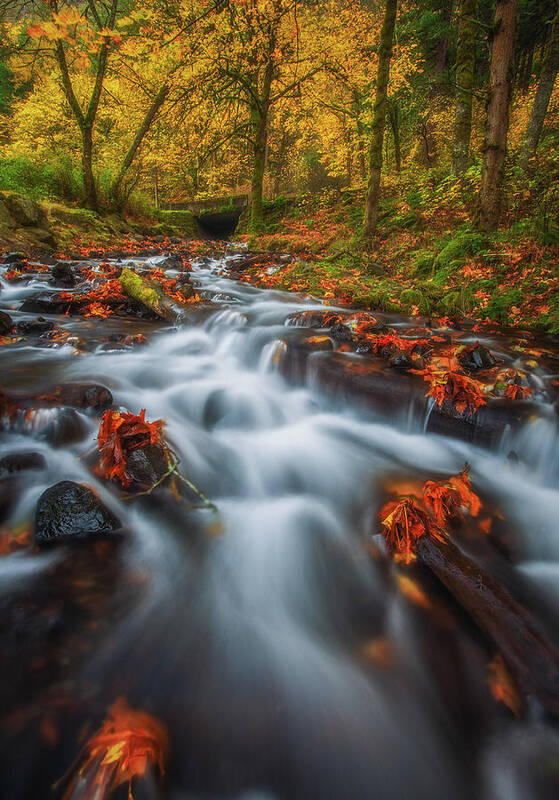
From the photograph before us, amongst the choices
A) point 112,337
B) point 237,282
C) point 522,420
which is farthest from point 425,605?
point 237,282

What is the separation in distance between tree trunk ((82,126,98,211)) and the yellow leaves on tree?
56.2 ft

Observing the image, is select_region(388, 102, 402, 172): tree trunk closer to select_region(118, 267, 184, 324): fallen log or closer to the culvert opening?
the culvert opening

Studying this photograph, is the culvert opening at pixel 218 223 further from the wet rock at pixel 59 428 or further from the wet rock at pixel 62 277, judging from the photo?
the wet rock at pixel 59 428

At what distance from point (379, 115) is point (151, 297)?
25.9ft

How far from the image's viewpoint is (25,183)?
1300 cm

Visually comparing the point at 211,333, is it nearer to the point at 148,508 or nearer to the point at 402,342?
the point at 402,342

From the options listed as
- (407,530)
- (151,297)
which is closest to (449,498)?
(407,530)

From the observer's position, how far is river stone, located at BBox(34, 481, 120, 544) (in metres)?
2.20

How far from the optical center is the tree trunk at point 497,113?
6.96 metres

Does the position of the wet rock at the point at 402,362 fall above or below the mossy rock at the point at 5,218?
below

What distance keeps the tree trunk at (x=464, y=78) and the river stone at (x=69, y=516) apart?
11075 millimetres

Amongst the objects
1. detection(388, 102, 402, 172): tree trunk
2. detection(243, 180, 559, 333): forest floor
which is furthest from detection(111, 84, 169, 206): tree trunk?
detection(388, 102, 402, 172): tree trunk

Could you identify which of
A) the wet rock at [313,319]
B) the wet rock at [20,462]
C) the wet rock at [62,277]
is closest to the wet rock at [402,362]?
the wet rock at [313,319]

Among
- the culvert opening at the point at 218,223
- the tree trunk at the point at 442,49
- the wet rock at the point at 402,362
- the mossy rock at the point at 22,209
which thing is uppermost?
the tree trunk at the point at 442,49
